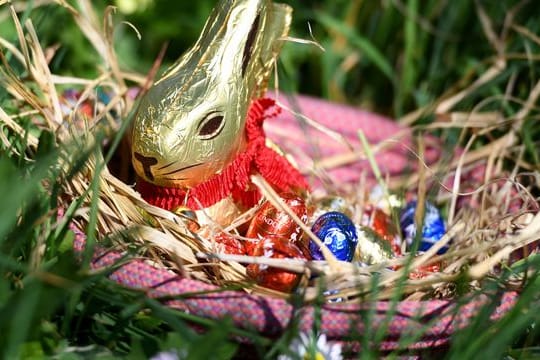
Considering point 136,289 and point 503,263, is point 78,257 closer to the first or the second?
point 136,289

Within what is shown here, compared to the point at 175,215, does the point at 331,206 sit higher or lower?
higher

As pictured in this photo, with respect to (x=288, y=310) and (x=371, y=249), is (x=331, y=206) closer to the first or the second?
(x=371, y=249)

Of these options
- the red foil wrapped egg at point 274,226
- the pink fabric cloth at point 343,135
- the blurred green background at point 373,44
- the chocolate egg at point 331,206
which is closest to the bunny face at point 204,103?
the red foil wrapped egg at point 274,226

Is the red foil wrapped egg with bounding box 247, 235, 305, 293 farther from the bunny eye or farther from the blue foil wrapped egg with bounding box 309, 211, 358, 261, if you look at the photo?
the bunny eye

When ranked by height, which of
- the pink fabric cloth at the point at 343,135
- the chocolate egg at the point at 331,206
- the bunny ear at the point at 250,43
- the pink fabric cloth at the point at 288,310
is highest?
the pink fabric cloth at the point at 343,135

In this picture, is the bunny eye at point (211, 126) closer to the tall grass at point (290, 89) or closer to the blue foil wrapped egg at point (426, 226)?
the tall grass at point (290, 89)

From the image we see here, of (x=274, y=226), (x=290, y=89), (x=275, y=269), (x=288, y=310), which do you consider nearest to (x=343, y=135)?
(x=290, y=89)

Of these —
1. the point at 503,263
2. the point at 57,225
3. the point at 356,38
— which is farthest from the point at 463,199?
the point at 57,225
